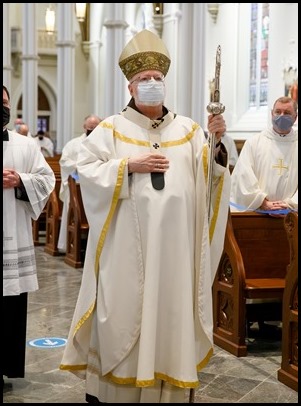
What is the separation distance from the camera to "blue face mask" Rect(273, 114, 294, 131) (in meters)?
6.68

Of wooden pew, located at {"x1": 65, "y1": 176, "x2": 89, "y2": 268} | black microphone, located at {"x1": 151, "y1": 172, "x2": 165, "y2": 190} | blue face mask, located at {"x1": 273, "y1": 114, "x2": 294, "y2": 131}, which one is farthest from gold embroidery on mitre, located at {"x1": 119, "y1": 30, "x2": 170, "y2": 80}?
wooden pew, located at {"x1": 65, "y1": 176, "x2": 89, "y2": 268}

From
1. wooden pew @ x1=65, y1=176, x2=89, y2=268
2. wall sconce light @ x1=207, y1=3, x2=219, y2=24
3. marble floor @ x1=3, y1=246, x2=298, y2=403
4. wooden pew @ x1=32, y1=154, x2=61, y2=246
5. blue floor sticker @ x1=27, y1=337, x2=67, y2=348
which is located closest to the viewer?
marble floor @ x1=3, y1=246, x2=298, y2=403

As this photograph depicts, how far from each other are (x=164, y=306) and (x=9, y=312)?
120cm

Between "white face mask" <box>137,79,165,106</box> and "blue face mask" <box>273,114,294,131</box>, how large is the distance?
2727 millimetres

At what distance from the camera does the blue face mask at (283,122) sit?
668 centimetres

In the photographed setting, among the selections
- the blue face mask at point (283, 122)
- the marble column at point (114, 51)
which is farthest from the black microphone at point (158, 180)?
the marble column at point (114, 51)

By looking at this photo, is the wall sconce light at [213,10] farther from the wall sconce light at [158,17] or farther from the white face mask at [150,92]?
the white face mask at [150,92]

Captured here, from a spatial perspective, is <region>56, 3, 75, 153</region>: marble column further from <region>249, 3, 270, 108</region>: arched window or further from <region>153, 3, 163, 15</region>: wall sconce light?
<region>249, 3, 270, 108</region>: arched window

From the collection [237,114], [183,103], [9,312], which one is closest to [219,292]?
[9,312]

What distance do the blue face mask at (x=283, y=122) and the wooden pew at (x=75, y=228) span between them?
4.11 metres

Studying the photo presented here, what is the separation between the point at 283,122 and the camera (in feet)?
22.1

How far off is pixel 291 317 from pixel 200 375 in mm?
780

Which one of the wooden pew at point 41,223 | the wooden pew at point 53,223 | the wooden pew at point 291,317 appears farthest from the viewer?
the wooden pew at point 41,223

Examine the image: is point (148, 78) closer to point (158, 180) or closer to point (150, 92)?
point (150, 92)
